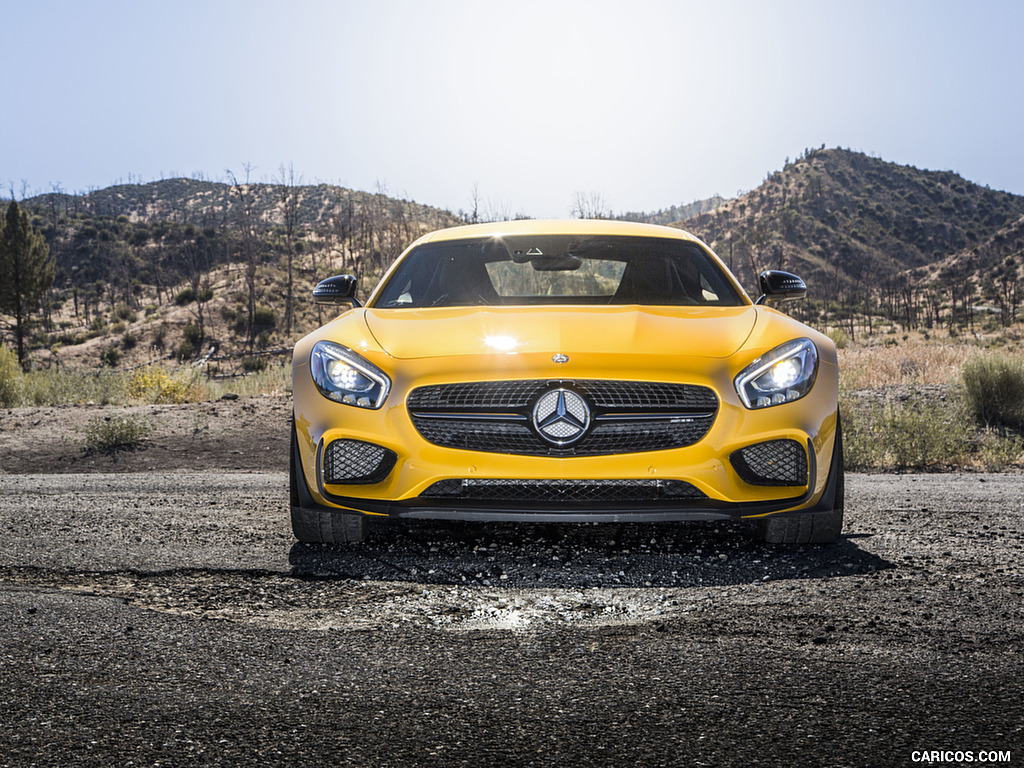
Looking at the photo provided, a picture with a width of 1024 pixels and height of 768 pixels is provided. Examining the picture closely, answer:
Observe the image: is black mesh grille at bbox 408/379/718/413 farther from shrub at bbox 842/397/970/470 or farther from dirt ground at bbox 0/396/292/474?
shrub at bbox 842/397/970/470

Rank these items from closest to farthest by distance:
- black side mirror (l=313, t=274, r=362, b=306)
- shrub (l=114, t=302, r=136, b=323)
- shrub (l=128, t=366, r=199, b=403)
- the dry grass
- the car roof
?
black side mirror (l=313, t=274, r=362, b=306), the car roof, shrub (l=128, t=366, r=199, b=403), the dry grass, shrub (l=114, t=302, r=136, b=323)

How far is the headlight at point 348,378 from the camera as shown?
3.75 meters

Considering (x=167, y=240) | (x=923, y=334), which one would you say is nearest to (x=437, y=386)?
(x=923, y=334)

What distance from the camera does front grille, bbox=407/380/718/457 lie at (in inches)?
144

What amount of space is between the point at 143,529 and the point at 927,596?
3.99 metres

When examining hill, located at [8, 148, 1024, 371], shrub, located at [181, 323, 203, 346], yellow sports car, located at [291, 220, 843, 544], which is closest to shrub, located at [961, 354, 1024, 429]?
yellow sports car, located at [291, 220, 843, 544]

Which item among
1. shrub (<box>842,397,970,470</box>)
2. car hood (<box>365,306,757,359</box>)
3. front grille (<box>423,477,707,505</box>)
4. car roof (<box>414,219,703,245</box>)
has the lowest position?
shrub (<box>842,397,970,470</box>)

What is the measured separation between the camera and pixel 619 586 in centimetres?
355

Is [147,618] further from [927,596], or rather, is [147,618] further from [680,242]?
[680,242]

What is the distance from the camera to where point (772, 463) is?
3.69 m

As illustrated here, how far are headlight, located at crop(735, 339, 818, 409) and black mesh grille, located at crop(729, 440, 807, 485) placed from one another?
181 mm

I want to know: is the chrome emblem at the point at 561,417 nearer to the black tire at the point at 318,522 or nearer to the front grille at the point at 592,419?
the front grille at the point at 592,419

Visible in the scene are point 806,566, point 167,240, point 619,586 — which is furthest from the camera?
point 167,240

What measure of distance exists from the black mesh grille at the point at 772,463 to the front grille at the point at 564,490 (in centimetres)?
22
